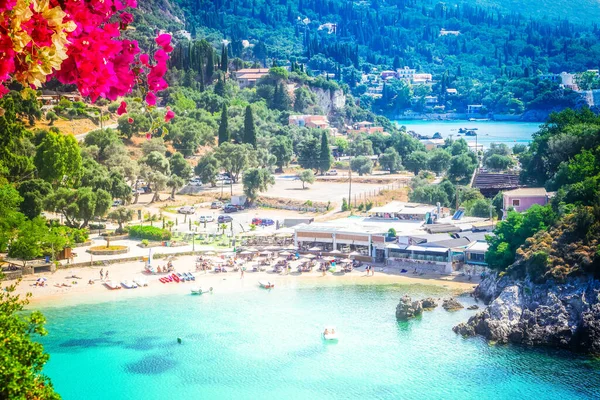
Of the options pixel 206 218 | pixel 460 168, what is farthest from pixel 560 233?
pixel 460 168

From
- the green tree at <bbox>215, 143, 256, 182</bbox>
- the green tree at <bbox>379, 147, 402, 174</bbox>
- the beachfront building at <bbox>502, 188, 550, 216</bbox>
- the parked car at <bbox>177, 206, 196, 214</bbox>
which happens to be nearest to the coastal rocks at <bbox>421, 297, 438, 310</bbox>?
the beachfront building at <bbox>502, 188, 550, 216</bbox>

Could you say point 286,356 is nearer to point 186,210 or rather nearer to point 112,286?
point 112,286

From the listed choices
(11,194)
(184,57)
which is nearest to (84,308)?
(11,194)

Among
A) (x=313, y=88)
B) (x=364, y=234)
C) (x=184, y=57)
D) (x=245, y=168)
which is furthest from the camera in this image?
(x=313, y=88)

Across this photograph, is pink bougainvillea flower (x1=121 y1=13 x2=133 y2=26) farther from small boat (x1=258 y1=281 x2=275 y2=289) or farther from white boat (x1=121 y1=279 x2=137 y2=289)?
white boat (x1=121 y1=279 x2=137 y2=289)

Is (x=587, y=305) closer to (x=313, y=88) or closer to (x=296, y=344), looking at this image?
(x=296, y=344)

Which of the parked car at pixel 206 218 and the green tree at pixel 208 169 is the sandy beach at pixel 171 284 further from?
the green tree at pixel 208 169
